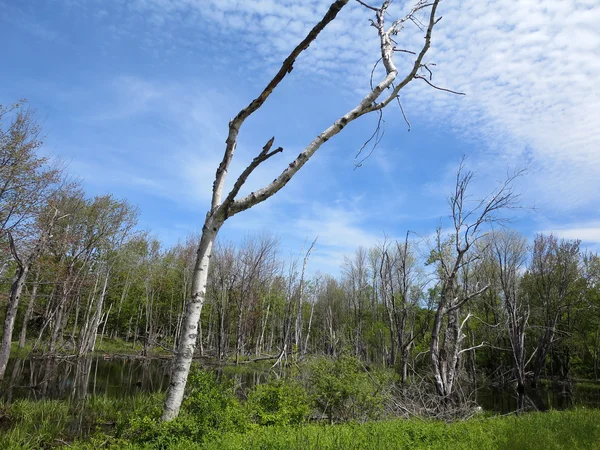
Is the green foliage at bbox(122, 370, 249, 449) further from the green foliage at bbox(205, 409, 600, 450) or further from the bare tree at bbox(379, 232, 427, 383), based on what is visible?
the bare tree at bbox(379, 232, 427, 383)

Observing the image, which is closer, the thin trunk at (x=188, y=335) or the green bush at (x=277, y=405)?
the thin trunk at (x=188, y=335)

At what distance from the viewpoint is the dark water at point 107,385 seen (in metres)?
13.9

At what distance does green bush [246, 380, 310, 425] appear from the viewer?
7320 millimetres

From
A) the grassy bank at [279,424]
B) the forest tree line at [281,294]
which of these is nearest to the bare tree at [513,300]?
the forest tree line at [281,294]

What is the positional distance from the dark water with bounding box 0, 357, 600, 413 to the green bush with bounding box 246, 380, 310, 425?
448cm

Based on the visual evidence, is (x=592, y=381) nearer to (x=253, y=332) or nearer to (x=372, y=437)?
(x=253, y=332)

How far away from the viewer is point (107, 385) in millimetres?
16547

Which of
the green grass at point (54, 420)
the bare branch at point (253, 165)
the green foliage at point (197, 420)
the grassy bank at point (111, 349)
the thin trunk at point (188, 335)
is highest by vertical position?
the bare branch at point (253, 165)

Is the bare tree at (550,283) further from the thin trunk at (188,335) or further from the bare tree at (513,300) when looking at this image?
the thin trunk at (188,335)

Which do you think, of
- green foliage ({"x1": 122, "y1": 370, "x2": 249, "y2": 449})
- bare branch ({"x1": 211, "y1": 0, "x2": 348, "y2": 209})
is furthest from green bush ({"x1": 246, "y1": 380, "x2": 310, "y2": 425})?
bare branch ({"x1": 211, "y1": 0, "x2": 348, "y2": 209})

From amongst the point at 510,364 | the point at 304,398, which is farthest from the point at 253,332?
the point at 304,398

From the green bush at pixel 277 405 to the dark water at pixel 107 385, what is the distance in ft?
14.7

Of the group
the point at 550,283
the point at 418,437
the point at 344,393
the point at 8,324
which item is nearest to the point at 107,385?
the point at 8,324

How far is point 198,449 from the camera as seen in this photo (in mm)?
4738
